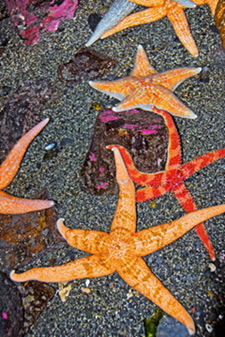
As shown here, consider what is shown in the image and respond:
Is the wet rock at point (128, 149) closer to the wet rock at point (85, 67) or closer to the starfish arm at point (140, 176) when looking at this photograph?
the starfish arm at point (140, 176)

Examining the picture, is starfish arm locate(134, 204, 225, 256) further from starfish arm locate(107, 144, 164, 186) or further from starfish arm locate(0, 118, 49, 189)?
starfish arm locate(0, 118, 49, 189)

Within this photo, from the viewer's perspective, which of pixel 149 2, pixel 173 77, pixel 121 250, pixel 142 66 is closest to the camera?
pixel 121 250

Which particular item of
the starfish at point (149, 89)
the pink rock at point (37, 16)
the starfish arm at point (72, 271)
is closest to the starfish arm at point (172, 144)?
the starfish at point (149, 89)

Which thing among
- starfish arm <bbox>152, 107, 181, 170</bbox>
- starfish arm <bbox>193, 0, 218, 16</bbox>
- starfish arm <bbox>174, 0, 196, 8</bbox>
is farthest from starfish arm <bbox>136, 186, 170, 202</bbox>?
starfish arm <bbox>193, 0, 218, 16</bbox>

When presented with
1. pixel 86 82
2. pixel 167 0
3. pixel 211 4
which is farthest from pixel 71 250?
pixel 211 4

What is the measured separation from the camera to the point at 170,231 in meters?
2.75

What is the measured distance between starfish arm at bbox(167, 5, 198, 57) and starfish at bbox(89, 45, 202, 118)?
11.4 inches

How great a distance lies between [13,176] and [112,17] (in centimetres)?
197

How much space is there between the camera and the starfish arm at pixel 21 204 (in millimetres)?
2984

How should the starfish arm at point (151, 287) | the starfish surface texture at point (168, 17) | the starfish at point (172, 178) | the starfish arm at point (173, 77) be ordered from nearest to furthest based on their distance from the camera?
the starfish arm at point (151, 287) < the starfish at point (172, 178) < the starfish arm at point (173, 77) < the starfish surface texture at point (168, 17)

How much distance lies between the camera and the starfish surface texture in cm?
357

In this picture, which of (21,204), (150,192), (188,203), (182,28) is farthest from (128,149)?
(182,28)

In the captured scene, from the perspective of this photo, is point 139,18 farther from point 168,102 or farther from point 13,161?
point 13,161

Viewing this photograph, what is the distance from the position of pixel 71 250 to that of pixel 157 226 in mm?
772
